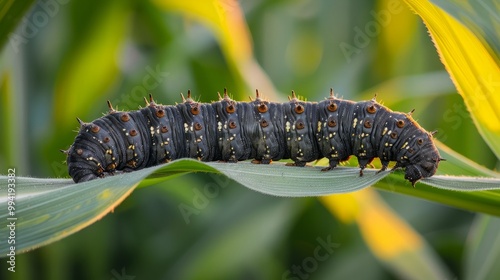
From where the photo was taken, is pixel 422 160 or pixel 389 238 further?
pixel 389 238

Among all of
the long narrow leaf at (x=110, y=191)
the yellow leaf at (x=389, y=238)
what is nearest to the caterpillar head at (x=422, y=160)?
the long narrow leaf at (x=110, y=191)

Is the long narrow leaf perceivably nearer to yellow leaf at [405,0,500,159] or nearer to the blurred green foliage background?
yellow leaf at [405,0,500,159]

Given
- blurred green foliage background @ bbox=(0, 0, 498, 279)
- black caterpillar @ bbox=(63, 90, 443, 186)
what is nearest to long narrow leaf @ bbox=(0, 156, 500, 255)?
black caterpillar @ bbox=(63, 90, 443, 186)

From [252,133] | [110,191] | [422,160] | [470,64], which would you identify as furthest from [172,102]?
[110,191]

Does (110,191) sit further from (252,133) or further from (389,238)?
(389,238)

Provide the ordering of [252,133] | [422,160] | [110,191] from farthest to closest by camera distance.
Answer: [252,133]
[422,160]
[110,191]

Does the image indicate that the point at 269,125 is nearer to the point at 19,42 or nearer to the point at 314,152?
the point at 314,152
